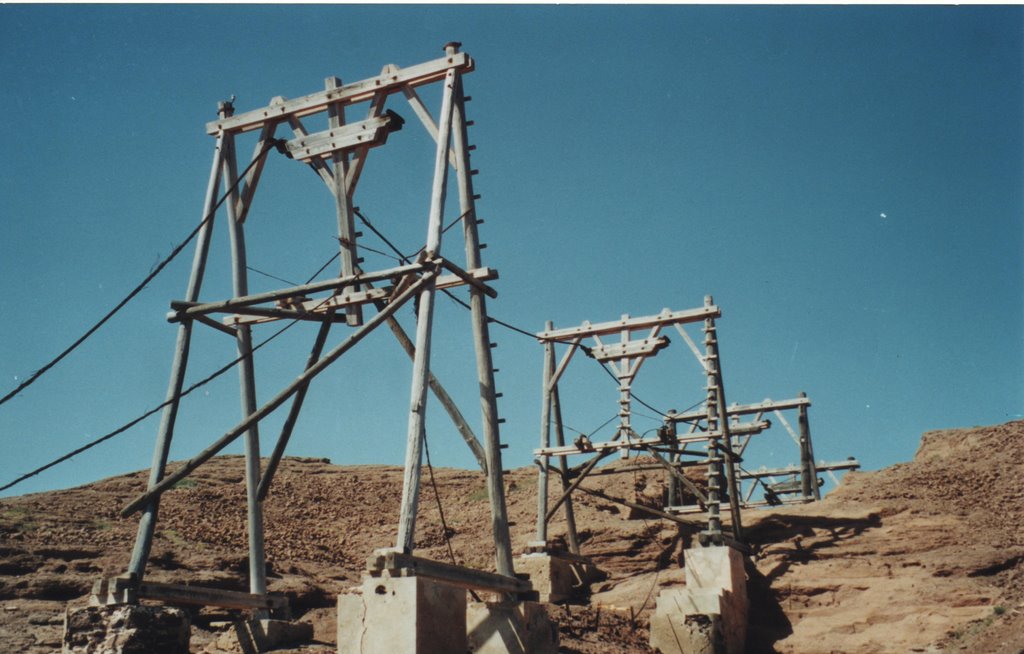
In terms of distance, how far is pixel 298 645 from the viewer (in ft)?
36.9

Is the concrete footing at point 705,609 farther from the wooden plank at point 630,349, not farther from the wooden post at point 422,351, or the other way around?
the wooden post at point 422,351

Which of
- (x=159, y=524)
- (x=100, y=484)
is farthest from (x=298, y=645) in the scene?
(x=100, y=484)

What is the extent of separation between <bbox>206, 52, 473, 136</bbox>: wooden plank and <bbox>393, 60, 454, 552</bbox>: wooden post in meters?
0.17

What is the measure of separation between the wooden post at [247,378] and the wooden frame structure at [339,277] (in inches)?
0.5

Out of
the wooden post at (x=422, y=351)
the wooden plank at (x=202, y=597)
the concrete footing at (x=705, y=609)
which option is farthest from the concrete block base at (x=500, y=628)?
the concrete footing at (x=705, y=609)

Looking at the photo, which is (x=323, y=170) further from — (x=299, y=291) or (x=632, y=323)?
(x=632, y=323)

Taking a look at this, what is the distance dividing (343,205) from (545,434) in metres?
7.31

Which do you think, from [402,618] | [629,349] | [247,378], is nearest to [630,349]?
[629,349]

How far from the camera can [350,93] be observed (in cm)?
1141

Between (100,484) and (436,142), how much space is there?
15499 mm

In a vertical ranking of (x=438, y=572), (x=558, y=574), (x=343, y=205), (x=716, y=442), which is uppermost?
(x=343, y=205)

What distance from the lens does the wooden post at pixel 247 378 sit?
11.6m

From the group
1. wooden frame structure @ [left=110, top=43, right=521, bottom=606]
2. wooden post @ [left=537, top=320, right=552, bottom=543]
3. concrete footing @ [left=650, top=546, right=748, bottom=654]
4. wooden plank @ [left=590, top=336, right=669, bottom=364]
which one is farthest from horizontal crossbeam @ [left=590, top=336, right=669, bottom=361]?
wooden frame structure @ [left=110, top=43, right=521, bottom=606]

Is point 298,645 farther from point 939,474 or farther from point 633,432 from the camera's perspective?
point 939,474
